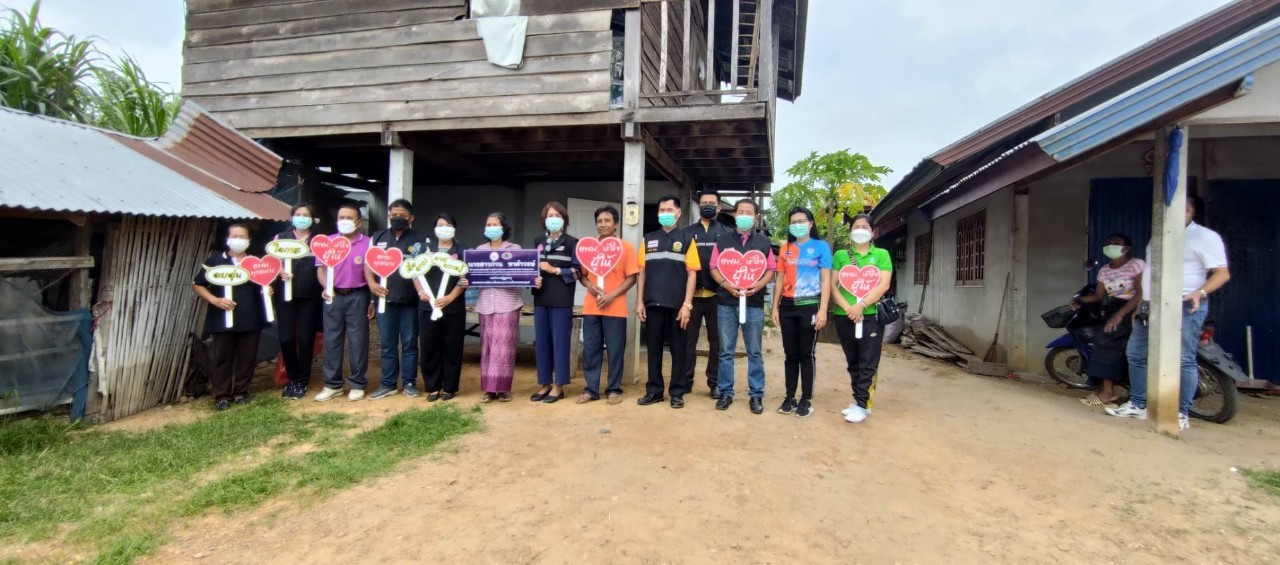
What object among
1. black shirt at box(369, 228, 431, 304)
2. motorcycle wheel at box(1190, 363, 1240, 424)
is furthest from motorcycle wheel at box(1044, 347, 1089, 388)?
black shirt at box(369, 228, 431, 304)

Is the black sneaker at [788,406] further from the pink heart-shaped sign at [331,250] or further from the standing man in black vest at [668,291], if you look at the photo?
the pink heart-shaped sign at [331,250]

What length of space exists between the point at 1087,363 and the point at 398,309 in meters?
6.15

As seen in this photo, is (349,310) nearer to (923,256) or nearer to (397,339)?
(397,339)

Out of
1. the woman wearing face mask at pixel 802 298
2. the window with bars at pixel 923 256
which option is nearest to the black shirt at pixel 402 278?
the woman wearing face mask at pixel 802 298

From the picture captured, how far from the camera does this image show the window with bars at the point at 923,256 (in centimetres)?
1047

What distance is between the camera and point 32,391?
405 cm

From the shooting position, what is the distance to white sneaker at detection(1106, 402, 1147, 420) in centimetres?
448

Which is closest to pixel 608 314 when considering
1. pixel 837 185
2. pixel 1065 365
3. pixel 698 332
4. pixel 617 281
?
pixel 617 281

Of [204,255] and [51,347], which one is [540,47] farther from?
[51,347]

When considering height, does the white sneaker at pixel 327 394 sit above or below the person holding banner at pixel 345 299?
below

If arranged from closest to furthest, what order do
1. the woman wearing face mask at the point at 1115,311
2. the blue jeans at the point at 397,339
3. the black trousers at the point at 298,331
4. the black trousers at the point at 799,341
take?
the black trousers at the point at 799,341 → the woman wearing face mask at the point at 1115,311 → the blue jeans at the point at 397,339 → the black trousers at the point at 298,331

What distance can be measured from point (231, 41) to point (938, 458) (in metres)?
8.11

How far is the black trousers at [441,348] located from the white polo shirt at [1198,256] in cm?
517

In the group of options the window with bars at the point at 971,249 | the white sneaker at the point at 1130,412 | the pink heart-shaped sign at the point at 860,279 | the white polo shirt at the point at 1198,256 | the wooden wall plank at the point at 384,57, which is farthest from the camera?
the window with bars at the point at 971,249
